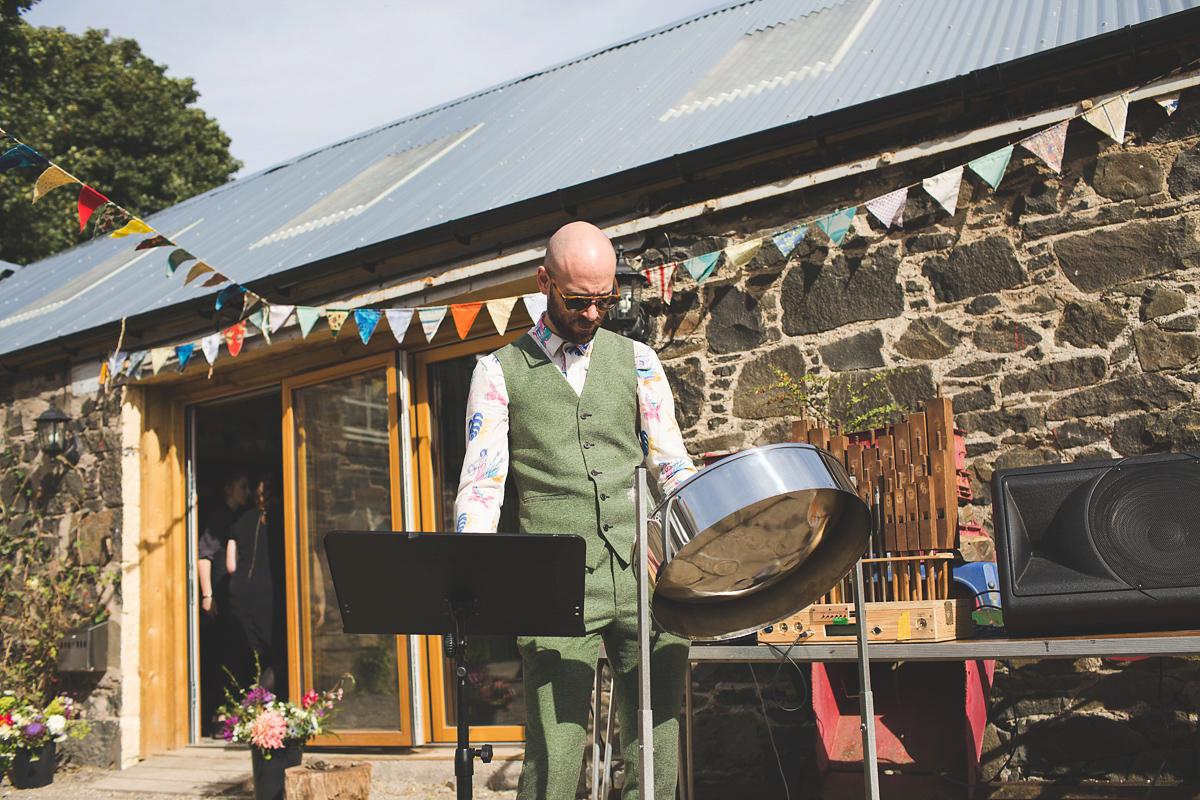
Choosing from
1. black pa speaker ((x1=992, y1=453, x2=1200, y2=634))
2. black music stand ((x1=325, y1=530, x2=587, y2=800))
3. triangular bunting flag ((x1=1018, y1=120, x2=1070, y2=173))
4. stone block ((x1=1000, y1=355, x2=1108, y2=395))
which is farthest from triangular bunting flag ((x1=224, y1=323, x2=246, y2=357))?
black pa speaker ((x1=992, y1=453, x2=1200, y2=634))

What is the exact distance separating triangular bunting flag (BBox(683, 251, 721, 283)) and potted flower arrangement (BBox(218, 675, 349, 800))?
2632mm

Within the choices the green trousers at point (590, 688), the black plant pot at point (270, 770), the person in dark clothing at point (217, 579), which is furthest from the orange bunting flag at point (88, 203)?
the green trousers at point (590, 688)

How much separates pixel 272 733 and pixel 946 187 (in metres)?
3.71

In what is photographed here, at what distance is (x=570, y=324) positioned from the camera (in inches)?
88.7

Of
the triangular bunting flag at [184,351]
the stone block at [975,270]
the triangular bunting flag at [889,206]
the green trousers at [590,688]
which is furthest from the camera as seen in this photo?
the triangular bunting flag at [184,351]

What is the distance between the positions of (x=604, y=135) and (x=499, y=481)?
3538 millimetres

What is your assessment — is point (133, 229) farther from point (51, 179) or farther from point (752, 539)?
point (752, 539)

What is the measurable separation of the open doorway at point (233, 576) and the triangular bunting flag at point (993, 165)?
4.34 m

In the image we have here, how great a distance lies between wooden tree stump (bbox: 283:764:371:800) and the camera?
409 centimetres

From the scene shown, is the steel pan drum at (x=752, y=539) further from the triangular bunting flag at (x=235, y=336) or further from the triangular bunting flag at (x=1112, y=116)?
the triangular bunting flag at (x=235, y=336)

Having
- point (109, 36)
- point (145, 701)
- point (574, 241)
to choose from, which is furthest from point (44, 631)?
point (109, 36)

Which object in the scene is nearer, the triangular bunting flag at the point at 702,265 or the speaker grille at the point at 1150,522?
the speaker grille at the point at 1150,522

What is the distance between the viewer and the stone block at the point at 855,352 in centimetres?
402

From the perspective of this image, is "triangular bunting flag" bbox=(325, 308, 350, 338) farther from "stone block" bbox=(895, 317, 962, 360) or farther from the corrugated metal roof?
"stone block" bbox=(895, 317, 962, 360)
